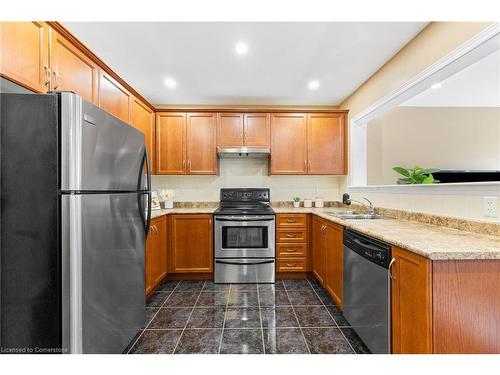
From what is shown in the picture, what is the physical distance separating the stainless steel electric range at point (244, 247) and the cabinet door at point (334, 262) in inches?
30.4

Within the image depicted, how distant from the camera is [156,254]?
272cm

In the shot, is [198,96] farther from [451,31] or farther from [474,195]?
[474,195]

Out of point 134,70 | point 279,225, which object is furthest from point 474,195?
point 134,70

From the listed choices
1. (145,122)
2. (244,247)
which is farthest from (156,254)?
(145,122)

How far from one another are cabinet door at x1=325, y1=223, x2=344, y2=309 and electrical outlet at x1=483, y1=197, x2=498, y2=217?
955mm

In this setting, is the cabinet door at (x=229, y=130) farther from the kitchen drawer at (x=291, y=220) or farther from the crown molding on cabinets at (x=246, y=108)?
the kitchen drawer at (x=291, y=220)

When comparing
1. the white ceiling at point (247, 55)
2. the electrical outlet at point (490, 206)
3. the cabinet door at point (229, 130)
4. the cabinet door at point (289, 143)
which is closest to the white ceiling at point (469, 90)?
the white ceiling at point (247, 55)

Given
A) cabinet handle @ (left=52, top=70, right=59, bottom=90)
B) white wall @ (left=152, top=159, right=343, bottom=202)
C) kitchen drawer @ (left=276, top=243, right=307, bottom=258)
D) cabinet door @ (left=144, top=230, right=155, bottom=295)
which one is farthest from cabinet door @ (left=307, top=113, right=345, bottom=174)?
cabinet handle @ (left=52, top=70, right=59, bottom=90)

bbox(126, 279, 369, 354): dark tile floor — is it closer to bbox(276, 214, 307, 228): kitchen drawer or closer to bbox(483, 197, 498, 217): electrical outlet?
bbox(276, 214, 307, 228): kitchen drawer

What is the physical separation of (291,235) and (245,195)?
943 millimetres

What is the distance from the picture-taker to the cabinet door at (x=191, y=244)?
312 centimetres

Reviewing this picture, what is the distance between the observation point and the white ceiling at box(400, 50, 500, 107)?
2450 mm

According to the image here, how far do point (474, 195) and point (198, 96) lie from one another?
10.2 ft

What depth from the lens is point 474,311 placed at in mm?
1088
